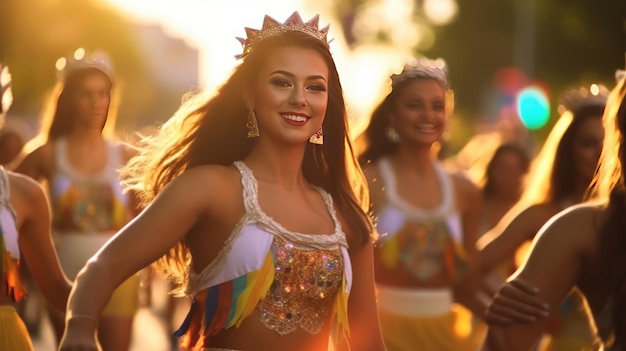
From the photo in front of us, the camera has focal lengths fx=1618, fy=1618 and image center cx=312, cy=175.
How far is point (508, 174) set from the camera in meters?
14.9

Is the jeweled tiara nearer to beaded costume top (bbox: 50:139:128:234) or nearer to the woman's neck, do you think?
the woman's neck

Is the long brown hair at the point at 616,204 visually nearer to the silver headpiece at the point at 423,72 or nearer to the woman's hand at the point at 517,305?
the woman's hand at the point at 517,305

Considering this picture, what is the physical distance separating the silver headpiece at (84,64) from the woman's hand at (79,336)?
2279 mm

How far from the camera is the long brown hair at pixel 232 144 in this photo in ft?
18.8

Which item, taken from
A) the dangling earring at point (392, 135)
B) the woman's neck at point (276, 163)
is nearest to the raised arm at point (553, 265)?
the woman's neck at point (276, 163)

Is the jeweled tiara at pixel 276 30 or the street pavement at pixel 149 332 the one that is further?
the street pavement at pixel 149 332

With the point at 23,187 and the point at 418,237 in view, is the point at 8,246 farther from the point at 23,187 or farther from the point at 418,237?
the point at 418,237

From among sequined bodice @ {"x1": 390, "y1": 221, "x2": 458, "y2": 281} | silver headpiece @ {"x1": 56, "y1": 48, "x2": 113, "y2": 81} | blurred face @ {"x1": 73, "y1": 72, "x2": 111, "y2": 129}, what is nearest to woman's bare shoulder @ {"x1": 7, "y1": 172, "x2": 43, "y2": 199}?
blurred face @ {"x1": 73, "y1": 72, "x2": 111, "y2": 129}

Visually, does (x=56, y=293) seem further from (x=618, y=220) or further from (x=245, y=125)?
(x=618, y=220)

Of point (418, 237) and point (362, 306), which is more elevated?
point (418, 237)

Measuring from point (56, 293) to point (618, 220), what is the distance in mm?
2720

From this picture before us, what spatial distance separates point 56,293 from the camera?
6594mm

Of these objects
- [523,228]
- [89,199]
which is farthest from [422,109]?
[89,199]

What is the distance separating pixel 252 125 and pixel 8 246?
4.20 ft
